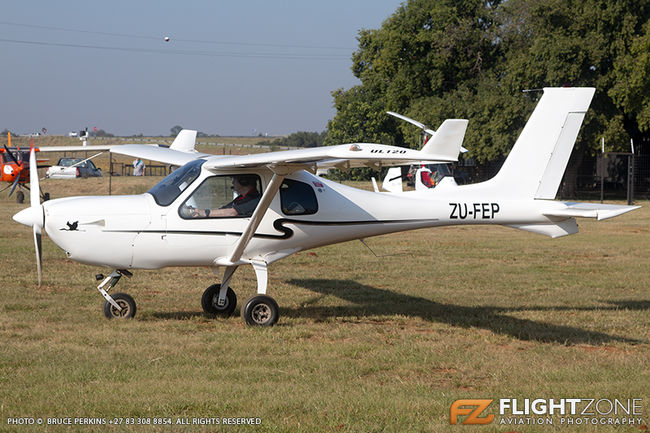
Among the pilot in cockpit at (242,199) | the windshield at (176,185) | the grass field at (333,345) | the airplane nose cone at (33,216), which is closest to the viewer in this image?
the grass field at (333,345)

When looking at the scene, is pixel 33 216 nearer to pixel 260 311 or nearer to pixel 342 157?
pixel 260 311

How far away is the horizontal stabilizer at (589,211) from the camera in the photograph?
9.96 m

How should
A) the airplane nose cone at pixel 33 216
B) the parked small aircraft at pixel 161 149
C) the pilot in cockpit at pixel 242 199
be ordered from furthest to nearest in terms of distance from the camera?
the parked small aircraft at pixel 161 149, the pilot in cockpit at pixel 242 199, the airplane nose cone at pixel 33 216

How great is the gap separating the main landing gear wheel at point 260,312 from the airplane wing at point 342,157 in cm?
175

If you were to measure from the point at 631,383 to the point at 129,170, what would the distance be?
67409 millimetres

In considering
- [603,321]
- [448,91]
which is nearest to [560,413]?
[603,321]

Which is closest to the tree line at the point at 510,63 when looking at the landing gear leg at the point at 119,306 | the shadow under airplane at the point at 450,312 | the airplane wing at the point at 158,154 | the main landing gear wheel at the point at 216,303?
the shadow under airplane at the point at 450,312

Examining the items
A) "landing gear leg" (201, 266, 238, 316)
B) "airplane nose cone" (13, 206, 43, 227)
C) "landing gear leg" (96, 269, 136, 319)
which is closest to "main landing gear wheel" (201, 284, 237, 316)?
"landing gear leg" (201, 266, 238, 316)

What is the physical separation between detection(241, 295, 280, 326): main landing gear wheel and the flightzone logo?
3821 millimetres

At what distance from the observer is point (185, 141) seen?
14398 millimetres

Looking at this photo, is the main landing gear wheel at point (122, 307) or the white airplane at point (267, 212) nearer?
the white airplane at point (267, 212)

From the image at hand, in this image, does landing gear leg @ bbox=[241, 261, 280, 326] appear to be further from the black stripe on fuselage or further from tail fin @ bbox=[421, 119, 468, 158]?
tail fin @ bbox=[421, 119, 468, 158]

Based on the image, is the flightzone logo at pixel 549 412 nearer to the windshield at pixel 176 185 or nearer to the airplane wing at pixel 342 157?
the airplane wing at pixel 342 157

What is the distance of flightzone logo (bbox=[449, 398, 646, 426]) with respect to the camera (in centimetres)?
605
